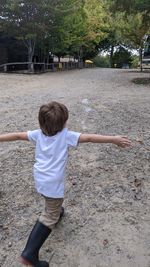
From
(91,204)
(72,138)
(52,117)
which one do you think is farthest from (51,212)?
(91,204)

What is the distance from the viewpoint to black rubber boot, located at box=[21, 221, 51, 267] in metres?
3.37

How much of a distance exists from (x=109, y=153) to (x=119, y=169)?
58 cm

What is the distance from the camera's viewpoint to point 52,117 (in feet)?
10.8

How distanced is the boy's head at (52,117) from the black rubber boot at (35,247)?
838mm

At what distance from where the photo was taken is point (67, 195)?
15.4ft

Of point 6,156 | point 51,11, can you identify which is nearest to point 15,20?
point 51,11

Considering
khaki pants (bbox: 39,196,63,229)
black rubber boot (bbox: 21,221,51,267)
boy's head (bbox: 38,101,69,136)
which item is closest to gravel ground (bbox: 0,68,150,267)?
black rubber boot (bbox: 21,221,51,267)

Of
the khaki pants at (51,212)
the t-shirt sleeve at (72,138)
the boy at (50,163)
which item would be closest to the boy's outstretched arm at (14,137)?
the boy at (50,163)

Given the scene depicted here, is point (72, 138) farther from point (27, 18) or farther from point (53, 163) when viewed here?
point (27, 18)

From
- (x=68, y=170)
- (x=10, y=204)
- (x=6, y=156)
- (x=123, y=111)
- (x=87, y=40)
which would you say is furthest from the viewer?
(x=87, y=40)

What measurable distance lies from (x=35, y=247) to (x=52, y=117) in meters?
1.11

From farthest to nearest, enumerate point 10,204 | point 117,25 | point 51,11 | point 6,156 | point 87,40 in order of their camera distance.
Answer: point 87,40 < point 117,25 < point 51,11 < point 6,156 < point 10,204

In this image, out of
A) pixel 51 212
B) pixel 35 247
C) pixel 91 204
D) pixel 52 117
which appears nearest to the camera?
pixel 52 117

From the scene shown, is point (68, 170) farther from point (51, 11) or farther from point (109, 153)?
point (51, 11)
